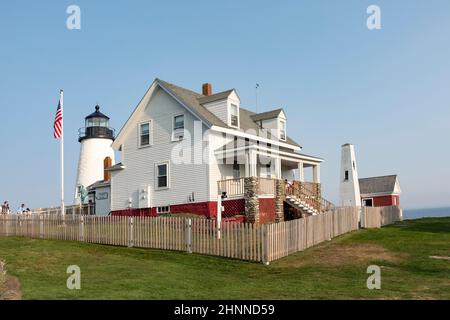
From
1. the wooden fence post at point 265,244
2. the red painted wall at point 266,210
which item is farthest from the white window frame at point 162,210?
the wooden fence post at point 265,244

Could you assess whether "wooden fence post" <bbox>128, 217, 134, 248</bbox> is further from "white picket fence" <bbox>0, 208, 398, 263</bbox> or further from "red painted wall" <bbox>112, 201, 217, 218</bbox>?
"red painted wall" <bbox>112, 201, 217, 218</bbox>

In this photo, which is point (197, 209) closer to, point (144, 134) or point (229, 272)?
point (144, 134)

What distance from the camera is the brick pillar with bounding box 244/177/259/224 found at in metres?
25.2

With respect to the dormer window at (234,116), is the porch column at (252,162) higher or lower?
lower

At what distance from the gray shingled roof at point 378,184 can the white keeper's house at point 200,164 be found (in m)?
25.3

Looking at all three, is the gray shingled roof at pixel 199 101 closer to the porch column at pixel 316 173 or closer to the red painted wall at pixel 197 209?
the red painted wall at pixel 197 209

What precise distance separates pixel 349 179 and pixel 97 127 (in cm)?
2627

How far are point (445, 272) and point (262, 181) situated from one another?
42.4 ft

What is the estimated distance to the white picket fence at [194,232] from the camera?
17.0 m

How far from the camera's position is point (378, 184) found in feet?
183

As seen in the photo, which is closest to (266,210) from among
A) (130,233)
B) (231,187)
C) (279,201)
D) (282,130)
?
(279,201)

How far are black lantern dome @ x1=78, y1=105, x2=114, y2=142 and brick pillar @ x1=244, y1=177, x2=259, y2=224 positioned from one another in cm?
2393
